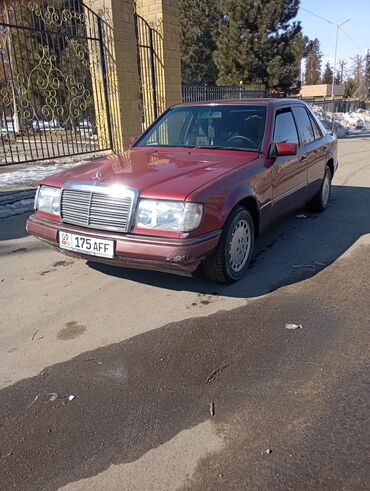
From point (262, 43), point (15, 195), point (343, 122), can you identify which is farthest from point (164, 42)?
point (343, 122)

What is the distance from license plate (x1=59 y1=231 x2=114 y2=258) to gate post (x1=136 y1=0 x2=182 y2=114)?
9.04 meters

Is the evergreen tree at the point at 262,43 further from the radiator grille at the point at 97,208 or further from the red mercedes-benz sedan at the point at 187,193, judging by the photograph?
the radiator grille at the point at 97,208

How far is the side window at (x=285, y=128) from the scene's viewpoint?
15.5 ft

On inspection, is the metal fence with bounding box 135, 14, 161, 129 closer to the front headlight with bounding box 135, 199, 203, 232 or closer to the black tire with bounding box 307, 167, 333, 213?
the black tire with bounding box 307, 167, 333, 213

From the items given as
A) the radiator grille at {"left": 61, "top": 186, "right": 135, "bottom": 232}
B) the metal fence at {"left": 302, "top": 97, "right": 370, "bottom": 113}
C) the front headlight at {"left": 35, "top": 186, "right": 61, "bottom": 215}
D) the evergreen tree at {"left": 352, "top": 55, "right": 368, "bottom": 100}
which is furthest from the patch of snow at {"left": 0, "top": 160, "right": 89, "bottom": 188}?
the evergreen tree at {"left": 352, "top": 55, "right": 368, "bottom": 100}

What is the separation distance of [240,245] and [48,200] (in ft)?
6.06

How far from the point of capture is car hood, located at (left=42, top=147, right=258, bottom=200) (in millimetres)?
3430

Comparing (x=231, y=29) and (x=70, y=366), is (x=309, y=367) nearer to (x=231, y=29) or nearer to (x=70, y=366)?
(x=70, y=366)

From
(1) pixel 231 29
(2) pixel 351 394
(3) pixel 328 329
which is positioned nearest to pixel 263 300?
(3) pixel 328 329

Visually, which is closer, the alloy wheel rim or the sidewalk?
the alloy wheel rim

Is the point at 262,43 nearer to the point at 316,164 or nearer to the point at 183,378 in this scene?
the point at 316,164

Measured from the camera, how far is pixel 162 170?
3820mm

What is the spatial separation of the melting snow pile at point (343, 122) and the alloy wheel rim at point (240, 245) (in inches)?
848

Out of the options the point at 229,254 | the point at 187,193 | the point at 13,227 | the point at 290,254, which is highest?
the point at 187,193
